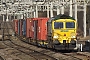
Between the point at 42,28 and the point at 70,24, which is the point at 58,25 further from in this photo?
the point at 42,28

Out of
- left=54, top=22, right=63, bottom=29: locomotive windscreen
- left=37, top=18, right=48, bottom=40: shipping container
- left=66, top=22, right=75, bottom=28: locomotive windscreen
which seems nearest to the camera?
left=54, top=22, right=63, bottom=29: locomotive windscreen

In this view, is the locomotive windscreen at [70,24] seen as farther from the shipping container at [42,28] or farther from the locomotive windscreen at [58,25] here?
the shipping container at [42,28]

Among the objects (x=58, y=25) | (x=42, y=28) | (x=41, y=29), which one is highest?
(x=58, y=25)

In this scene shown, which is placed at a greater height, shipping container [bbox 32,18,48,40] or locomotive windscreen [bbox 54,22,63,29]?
locomotive windscreen [bbox 54,22,63,29]

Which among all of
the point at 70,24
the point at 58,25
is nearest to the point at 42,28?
the point at 58,25

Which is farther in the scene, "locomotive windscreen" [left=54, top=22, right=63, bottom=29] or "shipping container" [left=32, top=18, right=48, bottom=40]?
"shipping container" [left=32, top=18, right=48, bottom=40]

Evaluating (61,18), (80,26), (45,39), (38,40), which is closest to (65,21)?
(61,18)

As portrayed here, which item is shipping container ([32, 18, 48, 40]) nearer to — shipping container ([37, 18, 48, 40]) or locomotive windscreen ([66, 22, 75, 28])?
shipping container ([37, 18, 48, 40])

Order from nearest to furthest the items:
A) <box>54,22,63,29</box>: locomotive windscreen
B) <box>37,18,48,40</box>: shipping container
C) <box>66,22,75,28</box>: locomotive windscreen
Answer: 1. <box>54,22,63,29</box>: locomotive windscreen
2. <box>66,22,75,28</box>: locomotive windscreen
3. <box>37,18,48,40</box>: shipping container

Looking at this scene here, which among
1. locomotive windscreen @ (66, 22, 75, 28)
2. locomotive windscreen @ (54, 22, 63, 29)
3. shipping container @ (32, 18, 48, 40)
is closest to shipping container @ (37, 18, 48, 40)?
shipping container @ (32, 18, 48, 40)

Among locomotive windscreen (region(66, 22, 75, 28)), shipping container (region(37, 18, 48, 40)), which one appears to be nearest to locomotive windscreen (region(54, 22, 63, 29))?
locomotive windscreen (region(66, 22, 75, 28))

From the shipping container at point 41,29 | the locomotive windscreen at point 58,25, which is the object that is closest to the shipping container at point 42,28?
the shipping container at point 41,29

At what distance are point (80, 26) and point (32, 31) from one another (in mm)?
39667

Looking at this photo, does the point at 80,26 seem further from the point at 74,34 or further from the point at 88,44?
the point at 74,34
